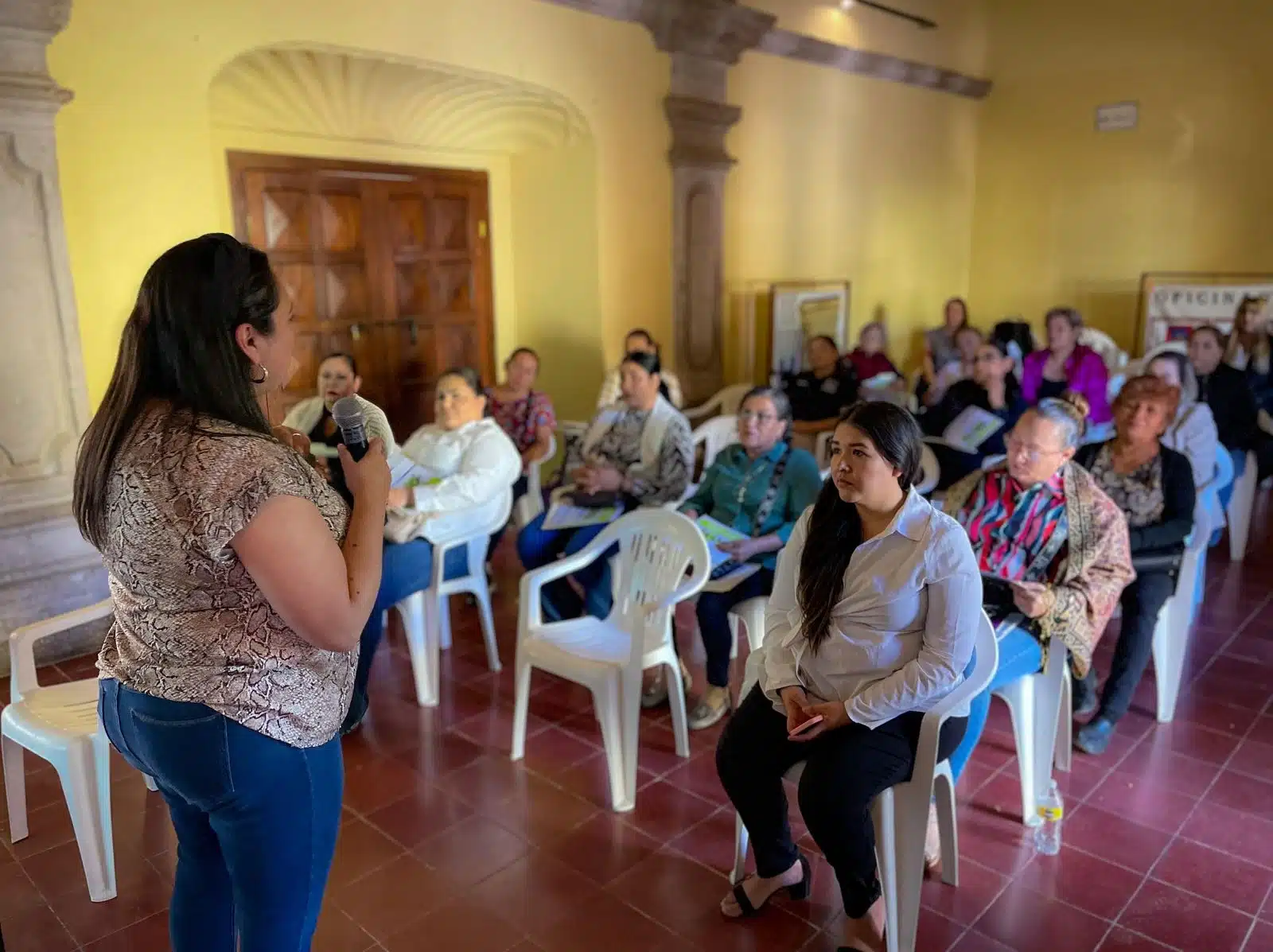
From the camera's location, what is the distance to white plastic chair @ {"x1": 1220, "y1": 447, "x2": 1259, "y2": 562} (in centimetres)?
445

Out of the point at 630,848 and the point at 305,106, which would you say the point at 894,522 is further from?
the point at 305,106

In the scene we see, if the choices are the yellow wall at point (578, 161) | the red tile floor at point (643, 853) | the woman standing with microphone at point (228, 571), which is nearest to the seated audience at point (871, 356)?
the yellow wall at point (578, 161)

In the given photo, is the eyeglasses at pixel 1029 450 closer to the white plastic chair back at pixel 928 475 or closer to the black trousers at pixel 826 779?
the black trousers at pixel 826 779

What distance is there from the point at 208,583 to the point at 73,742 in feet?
4.13

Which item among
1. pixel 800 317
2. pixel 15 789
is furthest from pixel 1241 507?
pixel 15 789

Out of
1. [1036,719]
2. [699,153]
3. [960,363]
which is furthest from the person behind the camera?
[960,363]

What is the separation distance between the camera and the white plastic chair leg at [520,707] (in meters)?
2.76

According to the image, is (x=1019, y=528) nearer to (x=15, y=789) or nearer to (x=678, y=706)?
(x=678, y=706)

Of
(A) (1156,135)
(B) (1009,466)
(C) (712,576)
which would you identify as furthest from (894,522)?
(A) (1156,135)

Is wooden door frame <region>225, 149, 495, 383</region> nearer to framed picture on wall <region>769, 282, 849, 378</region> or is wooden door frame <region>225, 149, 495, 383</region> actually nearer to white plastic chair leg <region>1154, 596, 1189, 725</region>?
framed picture on wall <region>769, 282, 849, 378</region>

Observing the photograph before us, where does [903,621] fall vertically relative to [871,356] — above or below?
below

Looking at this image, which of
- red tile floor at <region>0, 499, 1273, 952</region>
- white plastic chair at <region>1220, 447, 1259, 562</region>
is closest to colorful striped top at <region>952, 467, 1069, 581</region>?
red tile floor at <region>0, 499, 1273, 952</region>

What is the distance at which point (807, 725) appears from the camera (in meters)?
1.90

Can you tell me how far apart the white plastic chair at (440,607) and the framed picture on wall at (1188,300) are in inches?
223
